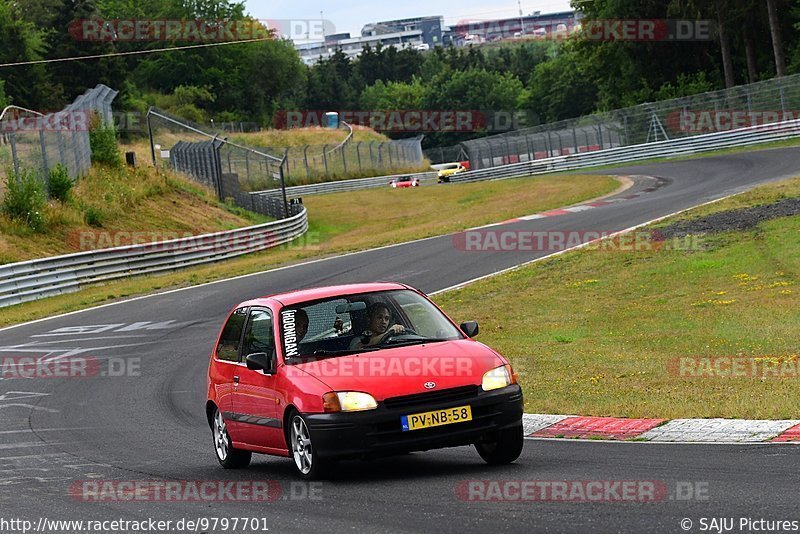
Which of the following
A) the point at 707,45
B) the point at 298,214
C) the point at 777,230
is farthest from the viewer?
the point at 707,45

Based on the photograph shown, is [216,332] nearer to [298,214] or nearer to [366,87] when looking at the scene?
[298,214]

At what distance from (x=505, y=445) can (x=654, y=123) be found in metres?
52.6

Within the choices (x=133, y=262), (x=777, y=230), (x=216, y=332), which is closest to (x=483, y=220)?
(x=133, y=262)

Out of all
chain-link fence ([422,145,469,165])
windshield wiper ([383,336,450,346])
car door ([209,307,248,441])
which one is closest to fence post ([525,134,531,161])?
chain-link fence ([422,145,469,165])

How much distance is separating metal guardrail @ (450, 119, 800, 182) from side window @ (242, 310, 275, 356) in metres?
44.9

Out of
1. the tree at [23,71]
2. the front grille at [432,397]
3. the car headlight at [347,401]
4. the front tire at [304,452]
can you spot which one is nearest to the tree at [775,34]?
the tree at [23,71]

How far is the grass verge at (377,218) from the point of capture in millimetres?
28594

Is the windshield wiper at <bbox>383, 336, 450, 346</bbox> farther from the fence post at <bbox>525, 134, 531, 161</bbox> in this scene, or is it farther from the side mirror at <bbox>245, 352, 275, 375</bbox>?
the fence post at <bbox>525, 134, 531, 161</bbox>

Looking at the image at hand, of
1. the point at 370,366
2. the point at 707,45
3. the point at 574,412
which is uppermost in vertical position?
the point at 707,45

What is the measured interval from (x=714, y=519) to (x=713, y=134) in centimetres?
5070

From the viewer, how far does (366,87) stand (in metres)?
183

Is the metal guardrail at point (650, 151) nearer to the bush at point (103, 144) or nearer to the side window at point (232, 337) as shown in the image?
the bush at point (103, 144)

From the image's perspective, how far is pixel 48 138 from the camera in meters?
34.6

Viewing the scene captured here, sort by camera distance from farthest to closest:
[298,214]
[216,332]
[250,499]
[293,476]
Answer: [298,214], [216,332], [293,476], [250,499]
